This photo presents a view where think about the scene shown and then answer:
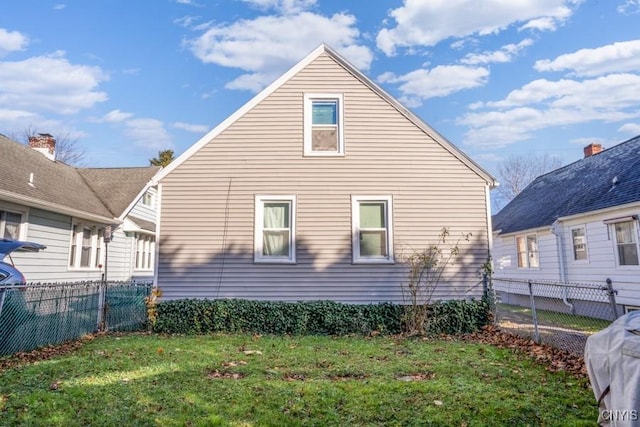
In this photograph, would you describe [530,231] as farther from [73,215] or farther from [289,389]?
[73,215]

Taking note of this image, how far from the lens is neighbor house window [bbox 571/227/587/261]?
12051 mm

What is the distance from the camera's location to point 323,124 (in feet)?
33.5

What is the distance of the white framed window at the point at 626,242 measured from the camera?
32.9ft

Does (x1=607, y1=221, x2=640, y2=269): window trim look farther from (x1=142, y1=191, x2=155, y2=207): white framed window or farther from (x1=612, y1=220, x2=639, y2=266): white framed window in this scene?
(x1=142, y1=191, x2=155, y2=207): white framed window

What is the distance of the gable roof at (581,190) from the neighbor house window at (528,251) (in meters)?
0.55

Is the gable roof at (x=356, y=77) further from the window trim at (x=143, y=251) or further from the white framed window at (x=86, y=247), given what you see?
the window trim at (x=143, y=251)

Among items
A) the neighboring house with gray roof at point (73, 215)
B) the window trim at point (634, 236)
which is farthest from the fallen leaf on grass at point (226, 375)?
the window trim at point (634, 236)

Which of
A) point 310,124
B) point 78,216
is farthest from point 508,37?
point 78,216

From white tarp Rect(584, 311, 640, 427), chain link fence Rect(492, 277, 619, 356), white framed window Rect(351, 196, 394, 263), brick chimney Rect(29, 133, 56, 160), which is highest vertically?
brick chimney Rect(29, 133, 56, 160)

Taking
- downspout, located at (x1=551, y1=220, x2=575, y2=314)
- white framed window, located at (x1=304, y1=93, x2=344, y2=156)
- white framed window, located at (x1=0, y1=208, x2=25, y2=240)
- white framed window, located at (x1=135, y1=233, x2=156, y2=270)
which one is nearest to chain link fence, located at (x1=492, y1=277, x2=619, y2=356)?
downspout, located at (x1=551, y1=220, x2=575, y2=314)

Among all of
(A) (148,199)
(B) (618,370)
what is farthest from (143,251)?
(B) (618,370)

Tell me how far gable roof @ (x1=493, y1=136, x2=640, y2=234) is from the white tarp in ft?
28.5

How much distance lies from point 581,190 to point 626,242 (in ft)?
10.8

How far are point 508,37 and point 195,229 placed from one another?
1283cm
